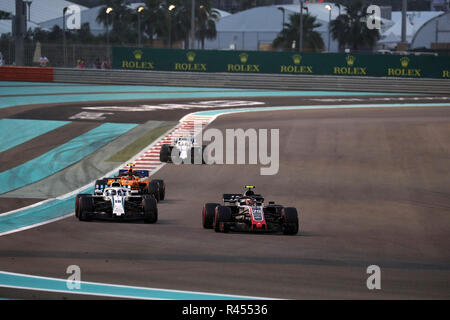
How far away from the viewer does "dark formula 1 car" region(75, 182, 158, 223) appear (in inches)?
677

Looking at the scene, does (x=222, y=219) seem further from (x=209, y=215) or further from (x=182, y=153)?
(x=182, y=153)

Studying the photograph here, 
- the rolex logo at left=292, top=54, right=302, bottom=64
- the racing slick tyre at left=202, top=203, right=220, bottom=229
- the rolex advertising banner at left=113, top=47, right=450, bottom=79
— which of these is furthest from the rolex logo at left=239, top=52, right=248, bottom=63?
the racing slick tyre at left=202, top=203, right=220, bottom=229

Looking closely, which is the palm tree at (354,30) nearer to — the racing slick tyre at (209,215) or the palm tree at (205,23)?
the palm tree at (205,23)

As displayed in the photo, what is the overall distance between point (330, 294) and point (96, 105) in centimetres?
3404

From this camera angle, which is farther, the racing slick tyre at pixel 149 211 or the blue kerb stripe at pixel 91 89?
the blue kerb stripe at pixel 91 89

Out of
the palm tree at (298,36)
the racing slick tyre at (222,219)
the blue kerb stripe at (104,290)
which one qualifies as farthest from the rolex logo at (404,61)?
the blue kerb stripe at (104,290)

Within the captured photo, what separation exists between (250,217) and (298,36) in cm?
8410

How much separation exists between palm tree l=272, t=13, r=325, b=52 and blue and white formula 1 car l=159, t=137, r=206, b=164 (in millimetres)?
69704

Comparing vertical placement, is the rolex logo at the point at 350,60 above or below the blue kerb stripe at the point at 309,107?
above

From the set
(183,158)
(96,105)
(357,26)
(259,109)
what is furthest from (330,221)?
(357,26)

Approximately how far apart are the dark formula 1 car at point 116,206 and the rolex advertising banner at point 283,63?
39248 millimetres

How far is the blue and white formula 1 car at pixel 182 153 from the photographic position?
27.3 meters

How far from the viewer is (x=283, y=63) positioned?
5638cm

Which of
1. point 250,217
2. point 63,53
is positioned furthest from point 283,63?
point 250,217
